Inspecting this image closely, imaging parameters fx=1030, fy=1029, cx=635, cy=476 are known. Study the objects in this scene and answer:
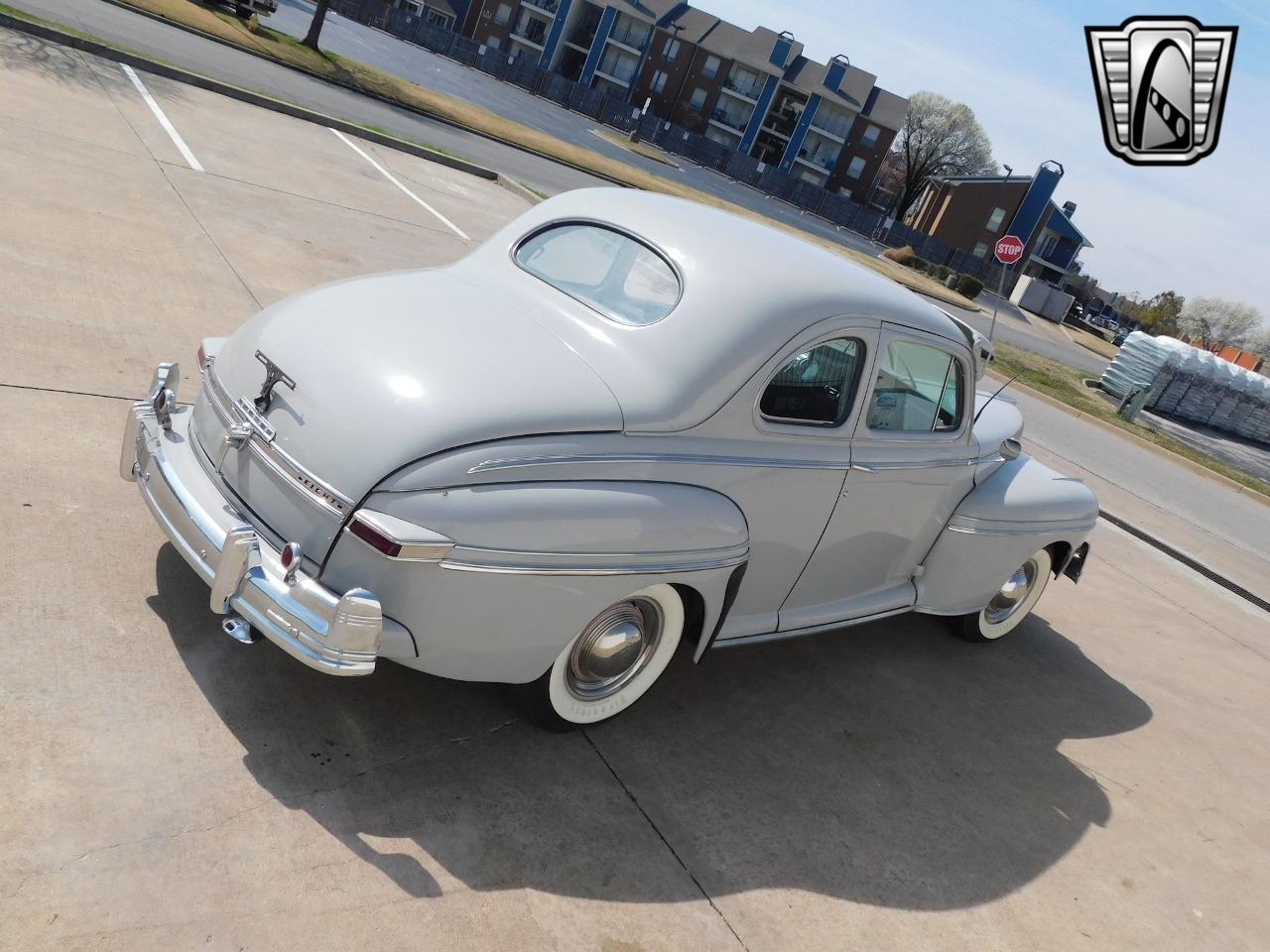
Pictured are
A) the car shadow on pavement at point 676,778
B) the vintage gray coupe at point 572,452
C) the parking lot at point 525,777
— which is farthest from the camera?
the car shadow on pavement at point 676,778

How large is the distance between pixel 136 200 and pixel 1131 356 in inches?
786

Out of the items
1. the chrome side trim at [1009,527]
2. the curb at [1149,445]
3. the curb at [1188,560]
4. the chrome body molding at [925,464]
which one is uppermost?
the chrome body molding at [925,464]

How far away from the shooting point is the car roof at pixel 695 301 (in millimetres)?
3678

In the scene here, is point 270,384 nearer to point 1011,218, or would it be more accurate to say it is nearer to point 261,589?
point 261,589

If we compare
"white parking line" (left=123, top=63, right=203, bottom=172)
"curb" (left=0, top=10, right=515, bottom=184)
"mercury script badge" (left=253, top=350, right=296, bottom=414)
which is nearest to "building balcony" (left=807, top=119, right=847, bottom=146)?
"curb" (left=0, top=10, right=515, bottom=184)

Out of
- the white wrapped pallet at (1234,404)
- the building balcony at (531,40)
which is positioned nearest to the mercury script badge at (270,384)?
the white wrapped pallet at (1234,404)

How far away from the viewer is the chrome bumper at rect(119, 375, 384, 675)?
302 centimetres

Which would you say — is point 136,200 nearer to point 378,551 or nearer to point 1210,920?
point 378,551

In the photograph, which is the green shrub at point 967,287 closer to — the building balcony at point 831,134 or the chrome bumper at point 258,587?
the building balcony at point 831,134

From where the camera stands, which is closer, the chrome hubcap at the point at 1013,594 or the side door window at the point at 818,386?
the side door window at the point at 818,386

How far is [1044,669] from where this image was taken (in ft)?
19.6

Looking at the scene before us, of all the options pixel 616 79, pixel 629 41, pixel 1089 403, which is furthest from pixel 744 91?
pixel 1089 403

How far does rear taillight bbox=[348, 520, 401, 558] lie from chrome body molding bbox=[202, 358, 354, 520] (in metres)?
0.08

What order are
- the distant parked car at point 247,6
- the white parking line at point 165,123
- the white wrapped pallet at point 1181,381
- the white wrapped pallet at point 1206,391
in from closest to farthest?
the white parking line at point 165,123
the white wrapped pallet at point 1181,381
the white wrapped pallet at point 1206,391
the distant parked car at point 247,6
